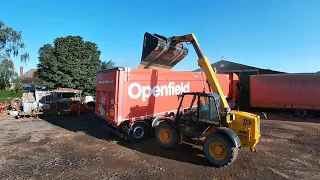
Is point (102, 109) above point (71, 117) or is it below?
above

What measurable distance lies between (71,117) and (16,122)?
2.99m

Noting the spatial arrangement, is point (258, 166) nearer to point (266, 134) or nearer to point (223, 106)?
point (223, 106)

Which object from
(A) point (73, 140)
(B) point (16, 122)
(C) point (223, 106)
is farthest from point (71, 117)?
(C) point (223, 106)

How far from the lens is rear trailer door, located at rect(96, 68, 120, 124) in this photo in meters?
7.87

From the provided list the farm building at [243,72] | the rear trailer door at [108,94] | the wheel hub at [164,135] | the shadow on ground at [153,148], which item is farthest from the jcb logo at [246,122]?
the farm building at [243,72]

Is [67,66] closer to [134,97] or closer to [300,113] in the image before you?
[134,97]

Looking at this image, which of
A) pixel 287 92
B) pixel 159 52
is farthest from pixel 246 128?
pixel 287 92

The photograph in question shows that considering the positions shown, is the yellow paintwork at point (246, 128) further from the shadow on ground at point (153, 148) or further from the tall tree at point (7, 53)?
the tall tree at point (7, 53)

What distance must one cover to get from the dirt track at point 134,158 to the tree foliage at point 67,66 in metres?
15.3

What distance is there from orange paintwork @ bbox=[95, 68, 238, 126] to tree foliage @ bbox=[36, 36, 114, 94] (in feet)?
54.0

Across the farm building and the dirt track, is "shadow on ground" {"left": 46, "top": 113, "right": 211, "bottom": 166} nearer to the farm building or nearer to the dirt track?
the dirt track

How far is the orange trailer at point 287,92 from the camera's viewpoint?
13570 millimetres

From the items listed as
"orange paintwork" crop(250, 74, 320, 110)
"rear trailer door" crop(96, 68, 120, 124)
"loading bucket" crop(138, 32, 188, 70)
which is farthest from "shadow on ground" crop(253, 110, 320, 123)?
"rear trailer door" crop(96, 68, 120, 124)

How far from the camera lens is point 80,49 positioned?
2564 cm
